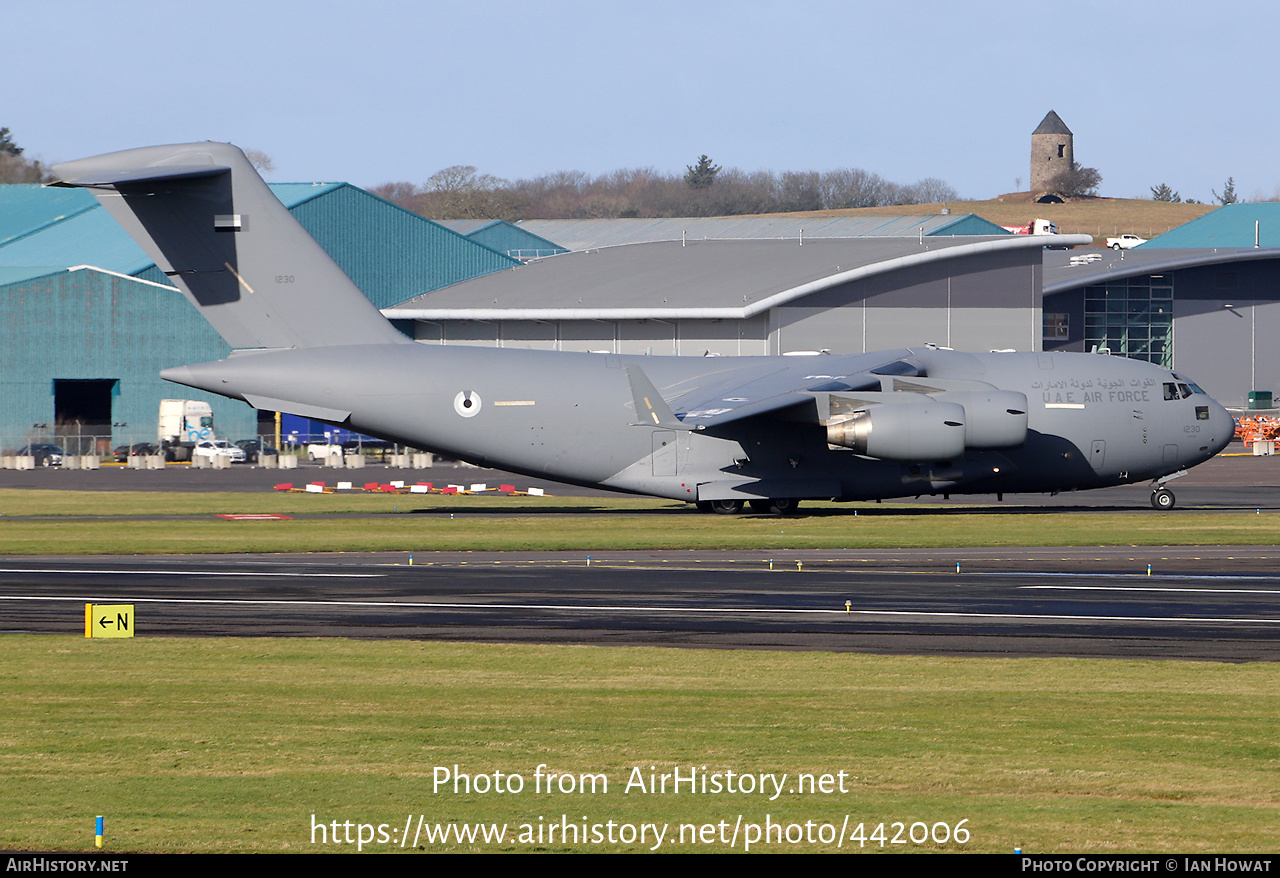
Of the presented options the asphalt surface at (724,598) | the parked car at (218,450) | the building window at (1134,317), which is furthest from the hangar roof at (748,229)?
the asphalt surface at (724,598)

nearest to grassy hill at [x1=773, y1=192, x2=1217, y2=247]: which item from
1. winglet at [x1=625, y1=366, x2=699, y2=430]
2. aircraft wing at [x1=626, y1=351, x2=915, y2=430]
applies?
aircraft wing at [x1=626, y1=351, x2=915, y2=430]

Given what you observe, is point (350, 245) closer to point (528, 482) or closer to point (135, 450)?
point (135, 450)

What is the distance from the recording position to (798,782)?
10547 millimetres

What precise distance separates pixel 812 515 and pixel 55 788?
2994cm

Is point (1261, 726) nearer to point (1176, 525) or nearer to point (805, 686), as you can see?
point (805, 686)

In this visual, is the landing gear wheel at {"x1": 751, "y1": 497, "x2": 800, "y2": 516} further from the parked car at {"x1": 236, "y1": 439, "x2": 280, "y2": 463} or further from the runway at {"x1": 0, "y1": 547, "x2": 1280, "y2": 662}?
the parked car at {"x1": 236, "y1": 439, "x2": 280, "y2": 463}

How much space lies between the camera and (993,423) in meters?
35.4

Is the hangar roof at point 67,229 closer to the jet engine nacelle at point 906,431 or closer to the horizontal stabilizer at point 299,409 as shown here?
the horizontal stabilizer at point 299,409

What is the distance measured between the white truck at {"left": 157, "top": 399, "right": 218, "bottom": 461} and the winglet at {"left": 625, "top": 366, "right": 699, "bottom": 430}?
48.9 meters

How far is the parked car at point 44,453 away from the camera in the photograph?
72.4 metres

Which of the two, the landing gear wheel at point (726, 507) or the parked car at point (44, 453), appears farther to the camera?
the parked car at point (44, 453)

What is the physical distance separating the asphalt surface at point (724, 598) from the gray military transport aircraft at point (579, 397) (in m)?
6.23

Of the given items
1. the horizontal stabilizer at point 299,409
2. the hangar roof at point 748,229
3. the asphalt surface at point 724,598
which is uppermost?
the hangar roof at point 748,229

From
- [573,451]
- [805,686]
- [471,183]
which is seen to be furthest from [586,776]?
[471,183]
